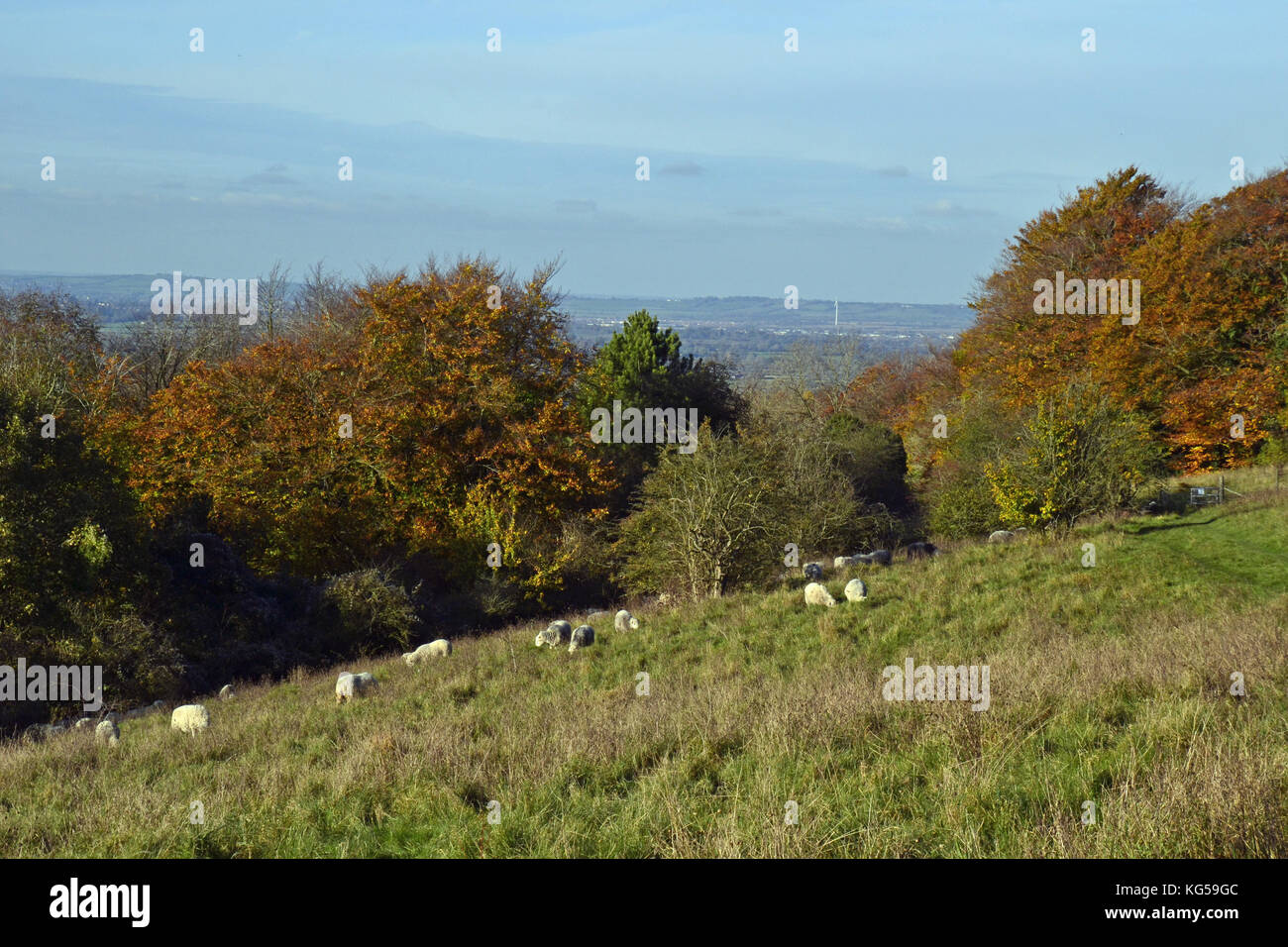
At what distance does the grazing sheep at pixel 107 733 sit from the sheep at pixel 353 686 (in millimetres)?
2763

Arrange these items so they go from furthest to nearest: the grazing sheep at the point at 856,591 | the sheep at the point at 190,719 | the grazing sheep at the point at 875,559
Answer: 1. the grazing sheep at the point at 875,559
2. the grazing sheep at the point at 856,591
3. the sheep at the point at 190,719

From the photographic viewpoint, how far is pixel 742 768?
5820 millimetres

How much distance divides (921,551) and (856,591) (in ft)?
20.6

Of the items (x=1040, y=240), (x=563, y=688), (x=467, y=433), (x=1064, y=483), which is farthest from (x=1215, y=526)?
(x=1040, y=240)

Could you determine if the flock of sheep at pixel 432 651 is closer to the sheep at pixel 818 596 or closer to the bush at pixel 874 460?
the sheep at pixel 818 596

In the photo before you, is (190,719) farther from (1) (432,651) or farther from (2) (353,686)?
(1) (432,651)

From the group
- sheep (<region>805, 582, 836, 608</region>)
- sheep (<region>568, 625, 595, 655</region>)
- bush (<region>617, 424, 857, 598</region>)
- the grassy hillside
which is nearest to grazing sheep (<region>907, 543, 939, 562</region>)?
bush (<region>617, 424, 857, 598</region>)

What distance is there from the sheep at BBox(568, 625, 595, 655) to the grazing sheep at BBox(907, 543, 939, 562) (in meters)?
8.18

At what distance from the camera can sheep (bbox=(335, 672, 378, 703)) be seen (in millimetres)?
12995

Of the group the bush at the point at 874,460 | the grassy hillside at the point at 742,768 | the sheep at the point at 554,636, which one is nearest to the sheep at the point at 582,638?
the sheep at the point at 554,636

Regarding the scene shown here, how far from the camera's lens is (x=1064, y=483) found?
70.9 feet

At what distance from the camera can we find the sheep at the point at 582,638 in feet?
49.1

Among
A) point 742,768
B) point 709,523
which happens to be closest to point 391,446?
point 709,523

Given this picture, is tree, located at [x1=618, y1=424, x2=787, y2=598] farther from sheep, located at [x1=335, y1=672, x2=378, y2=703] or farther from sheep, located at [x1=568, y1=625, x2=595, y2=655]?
sheep, located at [x1=335, y1=672, x2=378, y2=703]
